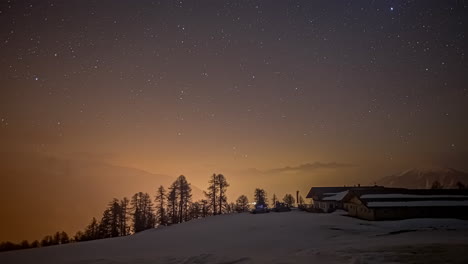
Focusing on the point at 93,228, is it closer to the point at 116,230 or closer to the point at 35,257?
the point at 116,230

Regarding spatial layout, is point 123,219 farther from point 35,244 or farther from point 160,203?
point 35,244

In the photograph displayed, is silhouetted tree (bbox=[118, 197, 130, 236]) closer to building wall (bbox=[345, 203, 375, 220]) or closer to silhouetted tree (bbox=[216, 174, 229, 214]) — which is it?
silhouetted tree (bbox=[216, 174, 229, 214])

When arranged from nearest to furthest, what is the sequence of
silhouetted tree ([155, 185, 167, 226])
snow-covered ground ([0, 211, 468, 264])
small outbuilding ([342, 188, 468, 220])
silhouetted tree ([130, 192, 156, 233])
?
snow-covered ground ([0, 211, 468, 264])
small outbuilding ([342, 188, 468, 220])
silhouetted tree ([155, 185, 167, 226])
silhouetted tree ([130, 192, 156, 233])

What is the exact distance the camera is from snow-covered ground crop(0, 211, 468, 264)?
706 inches

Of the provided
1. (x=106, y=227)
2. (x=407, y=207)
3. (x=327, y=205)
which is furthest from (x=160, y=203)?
(x=407, y=207)

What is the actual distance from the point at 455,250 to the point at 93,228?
77.2m

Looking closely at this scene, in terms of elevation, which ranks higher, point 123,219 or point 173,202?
point 173,202

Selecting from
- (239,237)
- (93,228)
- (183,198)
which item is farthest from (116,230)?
(239,237)

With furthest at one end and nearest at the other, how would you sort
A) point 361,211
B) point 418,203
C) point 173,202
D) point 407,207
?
point 173,202, point 361,211, point 418,203, point 407,207

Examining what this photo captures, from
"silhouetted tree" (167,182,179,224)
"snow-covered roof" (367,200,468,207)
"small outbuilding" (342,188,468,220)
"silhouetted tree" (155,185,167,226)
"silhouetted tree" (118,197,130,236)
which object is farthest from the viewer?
"silhouetted tree" (155,185,167,226)

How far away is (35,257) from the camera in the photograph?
96.2 feet

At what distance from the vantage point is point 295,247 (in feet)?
83.0

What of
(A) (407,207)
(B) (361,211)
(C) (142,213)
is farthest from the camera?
(C) (142,213)

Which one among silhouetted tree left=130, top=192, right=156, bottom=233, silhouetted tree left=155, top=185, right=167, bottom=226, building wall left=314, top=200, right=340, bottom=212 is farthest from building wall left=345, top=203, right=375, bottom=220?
silhouetted tree left=130, top=192, right=156, bottom=233
